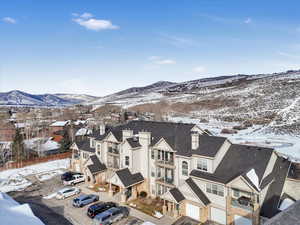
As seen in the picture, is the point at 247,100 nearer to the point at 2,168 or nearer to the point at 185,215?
the point at 185,215

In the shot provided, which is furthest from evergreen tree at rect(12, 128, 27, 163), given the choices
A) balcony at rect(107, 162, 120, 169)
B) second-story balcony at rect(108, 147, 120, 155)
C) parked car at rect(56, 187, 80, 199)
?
second-story balcony at rect(108, 147, 120, 155)

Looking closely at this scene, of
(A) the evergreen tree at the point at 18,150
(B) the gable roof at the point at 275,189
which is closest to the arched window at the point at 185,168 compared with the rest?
(B) the gable roof at the point at 275,189

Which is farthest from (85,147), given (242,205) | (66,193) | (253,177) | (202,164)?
(253,177)

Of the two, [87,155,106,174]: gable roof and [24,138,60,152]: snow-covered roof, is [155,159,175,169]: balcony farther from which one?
[24,138,60,152]: snow-covered roof

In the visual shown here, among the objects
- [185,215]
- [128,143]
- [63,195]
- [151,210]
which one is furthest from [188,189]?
[63,195]

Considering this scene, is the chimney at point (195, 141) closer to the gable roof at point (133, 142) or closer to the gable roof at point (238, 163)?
the gable roof at point (238, 163)

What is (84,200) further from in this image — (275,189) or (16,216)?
(275,189)
